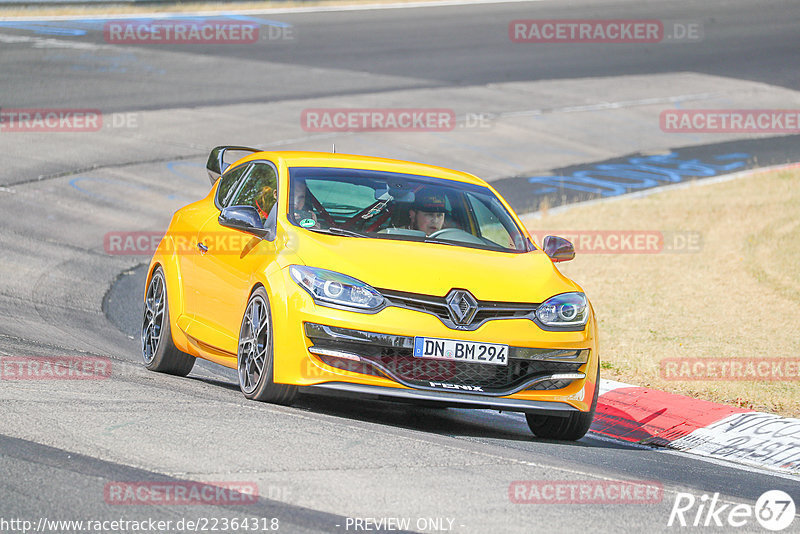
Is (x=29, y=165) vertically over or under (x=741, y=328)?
over

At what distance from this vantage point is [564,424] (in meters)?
8.06

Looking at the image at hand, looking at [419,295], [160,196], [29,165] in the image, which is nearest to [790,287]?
[419,295]

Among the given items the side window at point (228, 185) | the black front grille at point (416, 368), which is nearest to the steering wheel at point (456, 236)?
the black front grille at point (416, 368)

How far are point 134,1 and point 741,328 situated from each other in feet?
80.6

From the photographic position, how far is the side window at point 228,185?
30.5 feet

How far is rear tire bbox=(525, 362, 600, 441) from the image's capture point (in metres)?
7.89

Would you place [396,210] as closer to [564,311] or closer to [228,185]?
[564,311]

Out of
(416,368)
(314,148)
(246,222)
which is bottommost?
(416,368)

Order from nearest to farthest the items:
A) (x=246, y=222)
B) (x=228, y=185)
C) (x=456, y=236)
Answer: (x=246, y=222), (x=456, y=236), (x=228, y=185)

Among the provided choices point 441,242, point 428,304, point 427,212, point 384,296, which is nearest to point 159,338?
point 427,212

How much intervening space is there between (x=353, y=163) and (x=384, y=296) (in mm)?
1886

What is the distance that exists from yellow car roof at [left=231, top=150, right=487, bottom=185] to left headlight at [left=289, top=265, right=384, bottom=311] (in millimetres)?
1532

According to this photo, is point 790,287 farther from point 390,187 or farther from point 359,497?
point 359,497

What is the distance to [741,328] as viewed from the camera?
12227 mm
